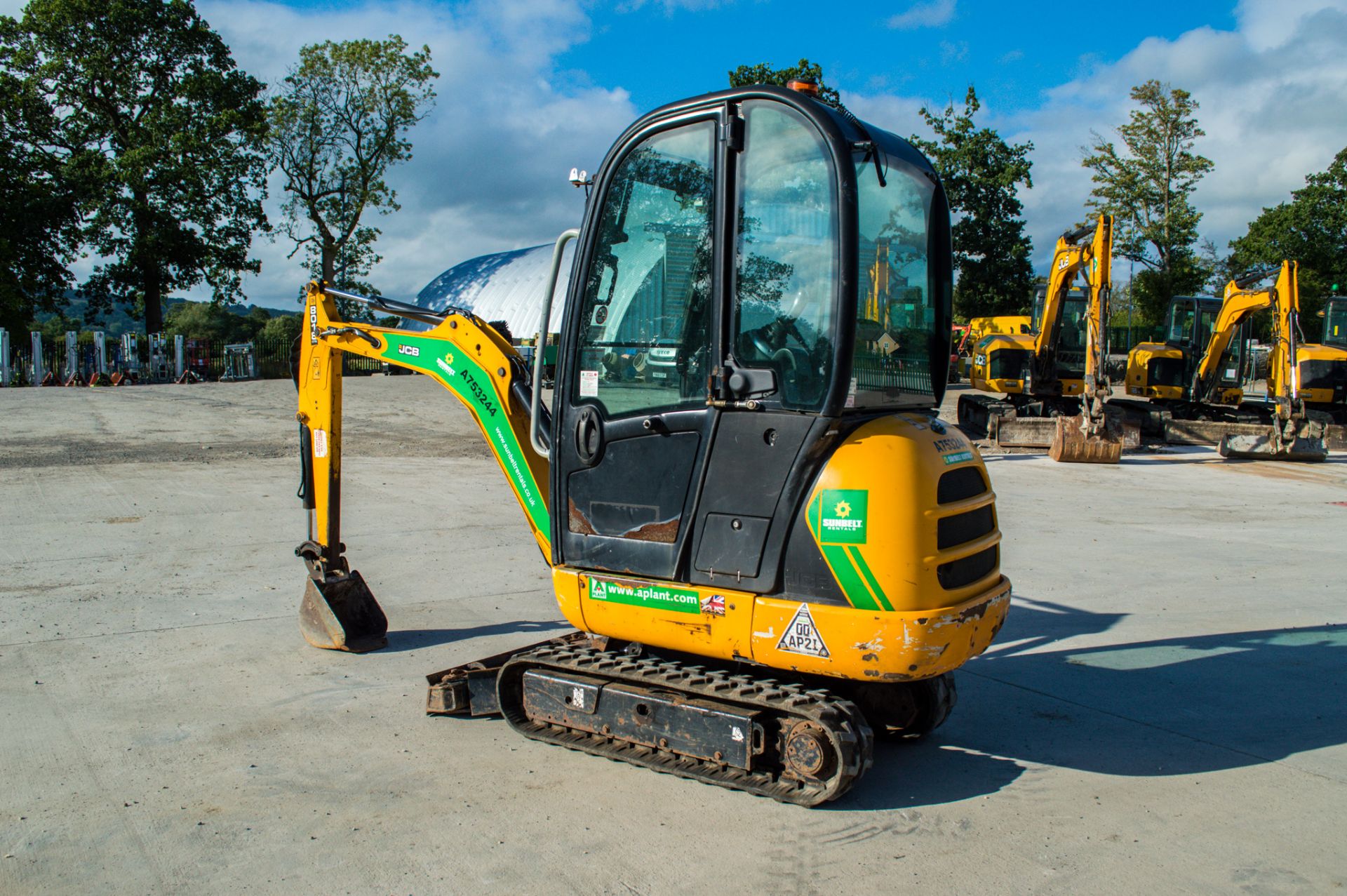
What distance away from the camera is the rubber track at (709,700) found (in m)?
3.75

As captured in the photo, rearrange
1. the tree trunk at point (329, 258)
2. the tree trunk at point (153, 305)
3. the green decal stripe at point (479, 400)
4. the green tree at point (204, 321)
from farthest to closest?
the green tree at point (204, 321) → the tree trunk at point (329, 258) → the tree trunk at point (153, 305) → the green decal stripe at point (479, 400)

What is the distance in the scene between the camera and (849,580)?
3674 mm

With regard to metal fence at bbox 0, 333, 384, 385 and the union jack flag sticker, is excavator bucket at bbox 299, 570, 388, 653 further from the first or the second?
metal fence at bbox 0, 333, 384, 385

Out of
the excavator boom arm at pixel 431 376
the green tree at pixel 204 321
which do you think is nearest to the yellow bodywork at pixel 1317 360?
the excavator boom arm at pixel 431 376

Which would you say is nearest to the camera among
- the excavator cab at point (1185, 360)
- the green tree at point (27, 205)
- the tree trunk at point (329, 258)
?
the excavator cab at point (1185, 360)

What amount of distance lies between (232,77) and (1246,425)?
38.7 metres

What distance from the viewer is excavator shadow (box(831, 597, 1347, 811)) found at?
14.4 ft

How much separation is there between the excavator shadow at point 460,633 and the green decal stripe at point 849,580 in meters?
2.97

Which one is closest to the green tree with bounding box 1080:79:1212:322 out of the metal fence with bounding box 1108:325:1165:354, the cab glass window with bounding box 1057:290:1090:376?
the metal fence with bounding box 1108:325:1165:354

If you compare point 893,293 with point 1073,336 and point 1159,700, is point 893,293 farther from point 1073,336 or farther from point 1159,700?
point 1073,336

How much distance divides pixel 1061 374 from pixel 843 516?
20368 millimetres

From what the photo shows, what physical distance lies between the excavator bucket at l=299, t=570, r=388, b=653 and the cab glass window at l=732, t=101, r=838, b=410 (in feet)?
10.7

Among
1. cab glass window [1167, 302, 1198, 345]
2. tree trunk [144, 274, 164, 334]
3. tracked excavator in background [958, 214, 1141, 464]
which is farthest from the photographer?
tree trunk [144, 274, 164, 334]

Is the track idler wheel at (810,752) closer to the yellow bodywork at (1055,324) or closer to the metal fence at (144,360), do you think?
the yellow bodywork at (1055,324)
